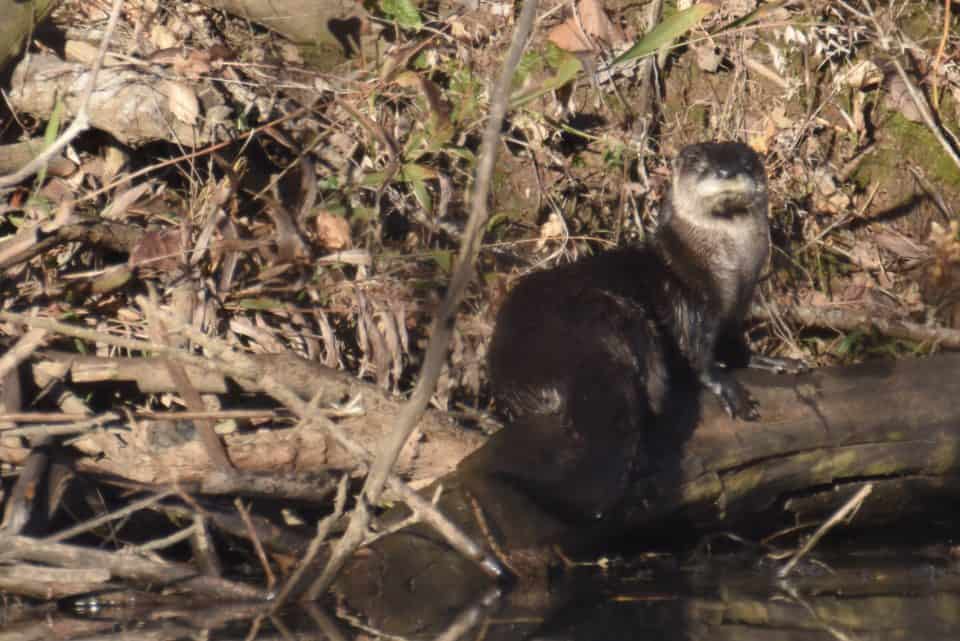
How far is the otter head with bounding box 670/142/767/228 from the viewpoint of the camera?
11.8 feet

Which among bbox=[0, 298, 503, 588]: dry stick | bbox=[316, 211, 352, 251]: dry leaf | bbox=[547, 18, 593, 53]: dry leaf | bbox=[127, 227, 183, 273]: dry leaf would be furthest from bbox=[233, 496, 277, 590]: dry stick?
bbox=[547, 18, 593, 53]: dry leaf

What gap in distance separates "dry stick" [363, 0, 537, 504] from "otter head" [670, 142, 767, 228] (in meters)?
1.42

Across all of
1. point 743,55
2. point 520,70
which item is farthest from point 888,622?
point 743,55

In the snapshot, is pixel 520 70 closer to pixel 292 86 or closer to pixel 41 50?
pixel 292 86

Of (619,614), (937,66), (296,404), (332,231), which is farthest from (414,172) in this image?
(937,66)

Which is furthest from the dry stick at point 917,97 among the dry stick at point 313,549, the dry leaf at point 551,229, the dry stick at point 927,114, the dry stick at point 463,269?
the dry stick at point 313,549

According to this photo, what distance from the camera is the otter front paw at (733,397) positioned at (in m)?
3.16

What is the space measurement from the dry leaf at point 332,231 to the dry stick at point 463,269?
140 centimetres

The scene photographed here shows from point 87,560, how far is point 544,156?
201 cm

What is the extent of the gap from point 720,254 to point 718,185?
0.62 ft

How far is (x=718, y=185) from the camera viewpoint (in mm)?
3590

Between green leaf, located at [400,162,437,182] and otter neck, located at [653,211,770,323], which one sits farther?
green leaf, located at [400,162,437,182]

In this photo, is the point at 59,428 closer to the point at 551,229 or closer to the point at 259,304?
the point at 259,304

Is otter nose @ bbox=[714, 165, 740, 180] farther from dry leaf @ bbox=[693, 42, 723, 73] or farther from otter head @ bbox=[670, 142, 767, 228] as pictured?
dry leaf @ bbox=[693, 42, 723, 73]
